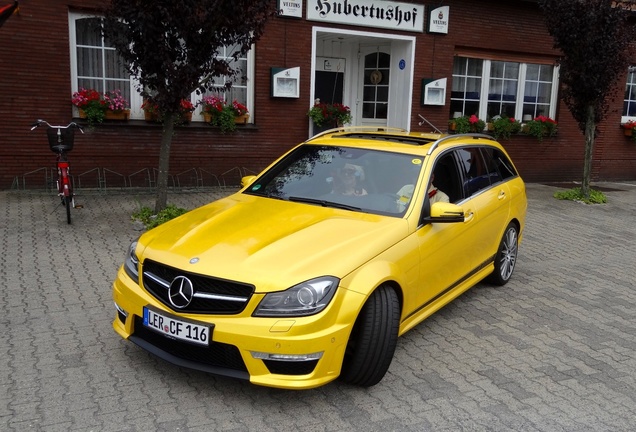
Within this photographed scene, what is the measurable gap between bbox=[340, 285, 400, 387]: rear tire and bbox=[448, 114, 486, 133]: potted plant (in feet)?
32.8

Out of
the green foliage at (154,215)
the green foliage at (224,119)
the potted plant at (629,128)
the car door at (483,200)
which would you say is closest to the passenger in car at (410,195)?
the car door at (483,200)

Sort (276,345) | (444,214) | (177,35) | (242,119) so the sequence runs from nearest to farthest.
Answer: (276,345) → (444,214) → (177,35) → (242,119)

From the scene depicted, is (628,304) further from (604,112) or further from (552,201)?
(604,112)

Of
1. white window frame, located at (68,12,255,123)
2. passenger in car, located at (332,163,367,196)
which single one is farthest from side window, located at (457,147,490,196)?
white window frame, located at (68,12,255,123)

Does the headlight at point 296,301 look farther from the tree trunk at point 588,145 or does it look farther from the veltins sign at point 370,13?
the tree trunk at point 588,145

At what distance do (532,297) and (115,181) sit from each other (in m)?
Result: 7.42

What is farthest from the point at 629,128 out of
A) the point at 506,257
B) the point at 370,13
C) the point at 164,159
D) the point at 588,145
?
the point at 164,159

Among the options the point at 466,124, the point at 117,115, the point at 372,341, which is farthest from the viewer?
the point at 466,124

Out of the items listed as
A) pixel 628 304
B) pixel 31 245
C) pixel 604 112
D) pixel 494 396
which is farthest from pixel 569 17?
pixel 31 245

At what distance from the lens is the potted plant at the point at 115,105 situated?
9.91 metres

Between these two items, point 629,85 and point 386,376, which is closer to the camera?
point 386,376

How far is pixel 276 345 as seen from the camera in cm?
328

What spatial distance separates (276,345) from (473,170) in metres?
3.05

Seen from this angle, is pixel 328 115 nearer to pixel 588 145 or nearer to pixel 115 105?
pixel 115 105
